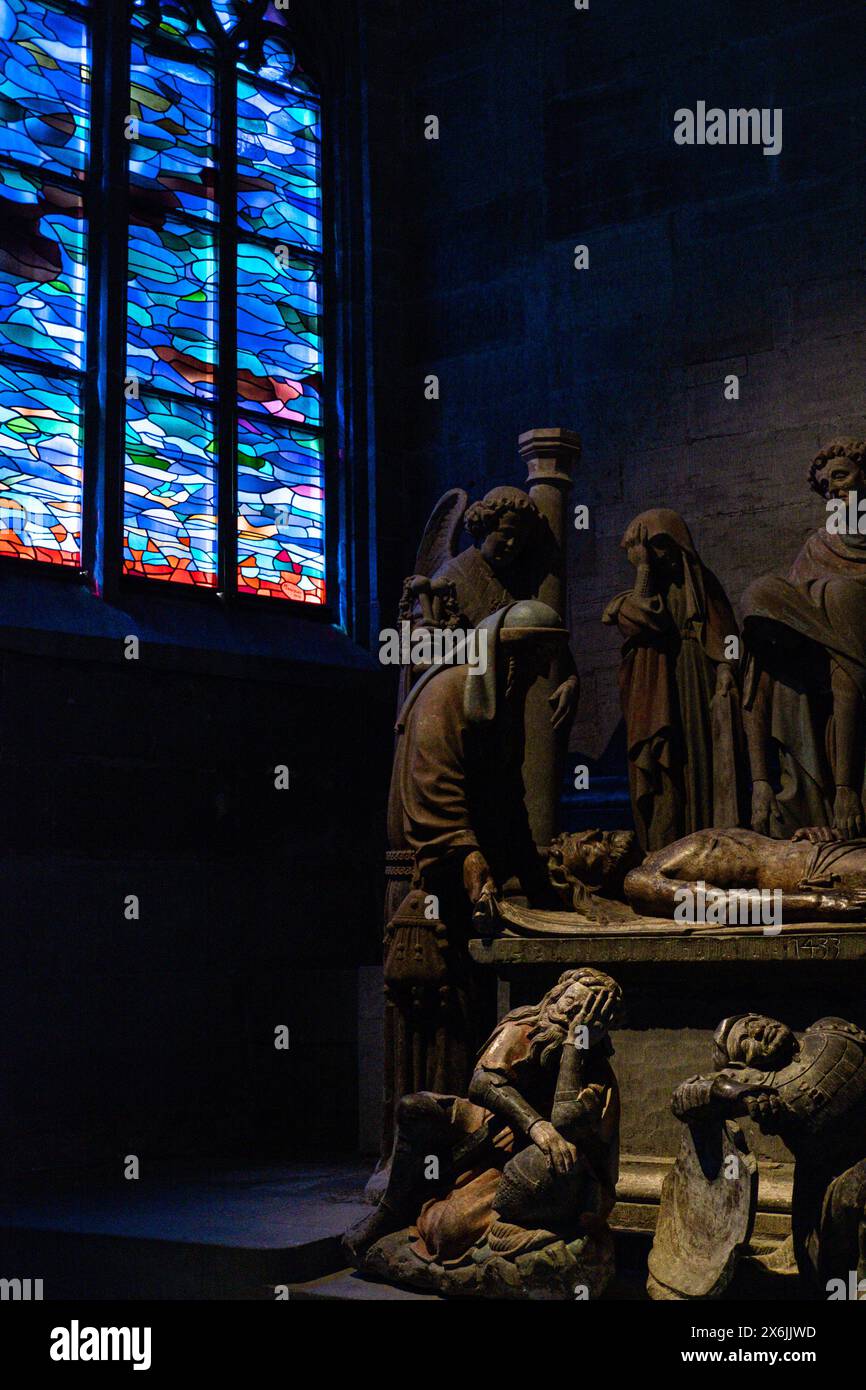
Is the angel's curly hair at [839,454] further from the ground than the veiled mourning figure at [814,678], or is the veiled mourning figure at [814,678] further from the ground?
the angel's curly hair at [839,454]

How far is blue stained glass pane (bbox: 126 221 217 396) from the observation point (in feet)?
29.4

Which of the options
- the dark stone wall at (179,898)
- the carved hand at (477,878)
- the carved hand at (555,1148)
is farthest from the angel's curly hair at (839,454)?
the dark stone wall at (179,898)

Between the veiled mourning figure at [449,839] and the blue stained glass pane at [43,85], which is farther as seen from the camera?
the blue stained glass pane at [43,85]

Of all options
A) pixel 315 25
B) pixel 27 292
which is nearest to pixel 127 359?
pixel 27 292

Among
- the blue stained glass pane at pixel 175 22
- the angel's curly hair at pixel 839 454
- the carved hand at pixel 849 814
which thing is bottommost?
the carved hand at pixel 849 814

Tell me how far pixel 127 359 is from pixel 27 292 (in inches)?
23.0

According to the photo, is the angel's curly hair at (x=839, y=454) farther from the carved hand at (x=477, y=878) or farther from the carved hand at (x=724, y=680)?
the carved hand at (x=477, y=878)

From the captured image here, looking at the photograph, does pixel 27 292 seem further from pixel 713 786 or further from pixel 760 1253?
pixel 760 1253

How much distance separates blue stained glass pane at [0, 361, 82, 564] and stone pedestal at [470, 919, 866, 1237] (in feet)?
11.3

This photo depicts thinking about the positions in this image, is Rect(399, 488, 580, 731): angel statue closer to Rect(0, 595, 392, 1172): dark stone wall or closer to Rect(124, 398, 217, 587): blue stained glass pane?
Rect(0, 595, 392, 1172): dark stone wall

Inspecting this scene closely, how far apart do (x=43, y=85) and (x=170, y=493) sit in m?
2.02

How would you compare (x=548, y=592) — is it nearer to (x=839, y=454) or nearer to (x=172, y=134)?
(x=839, y=454)

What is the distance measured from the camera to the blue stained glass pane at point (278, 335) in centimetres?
950

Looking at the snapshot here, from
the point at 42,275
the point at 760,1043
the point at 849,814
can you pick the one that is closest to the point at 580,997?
the point at 760,1043
